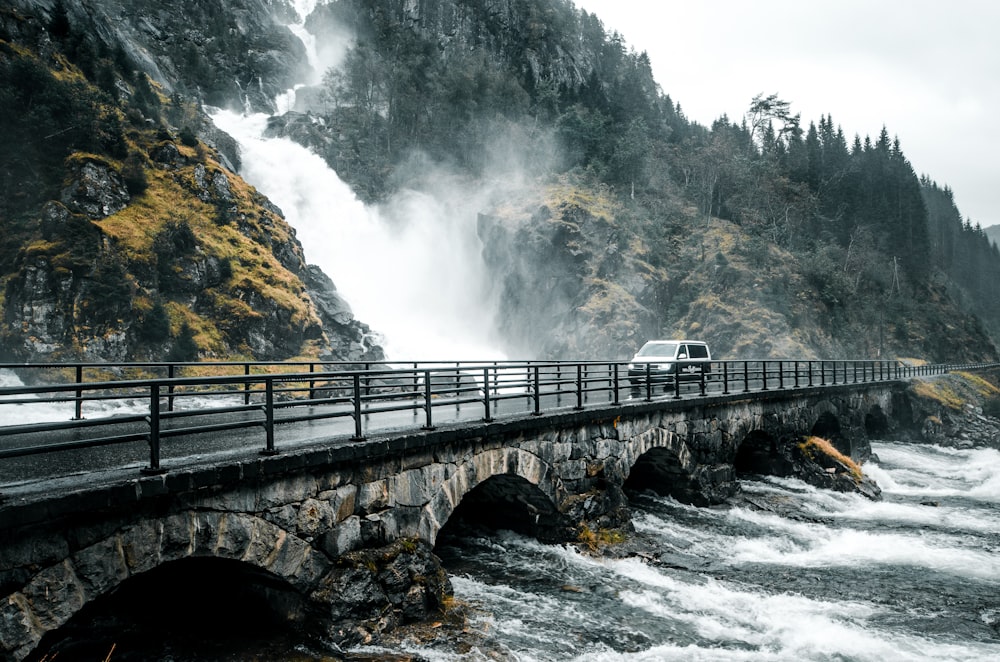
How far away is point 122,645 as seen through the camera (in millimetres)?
8133

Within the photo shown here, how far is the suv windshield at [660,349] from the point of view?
934 inches

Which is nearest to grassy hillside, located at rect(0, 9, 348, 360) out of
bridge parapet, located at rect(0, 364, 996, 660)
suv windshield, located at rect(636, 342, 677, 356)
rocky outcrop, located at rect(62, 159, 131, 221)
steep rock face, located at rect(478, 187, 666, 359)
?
rocky outcrop, located at rect(62, 159, 131, 221)

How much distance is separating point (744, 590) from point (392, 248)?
5094 centimetres

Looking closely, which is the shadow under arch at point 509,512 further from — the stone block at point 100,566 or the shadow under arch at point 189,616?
the stone block at point 100,566

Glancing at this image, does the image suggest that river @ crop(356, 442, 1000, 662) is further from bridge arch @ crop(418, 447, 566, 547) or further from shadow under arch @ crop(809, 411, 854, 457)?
shadow under arch @ crop(809, 411, 854, 457)

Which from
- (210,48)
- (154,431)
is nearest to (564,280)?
(210,48)

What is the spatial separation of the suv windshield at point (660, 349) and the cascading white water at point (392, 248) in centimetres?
2360

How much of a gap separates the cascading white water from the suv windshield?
23.6 m

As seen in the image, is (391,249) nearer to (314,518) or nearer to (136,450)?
(136,450)

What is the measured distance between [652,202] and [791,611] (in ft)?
212

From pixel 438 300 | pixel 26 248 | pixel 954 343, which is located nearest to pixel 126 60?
pixel 26 248

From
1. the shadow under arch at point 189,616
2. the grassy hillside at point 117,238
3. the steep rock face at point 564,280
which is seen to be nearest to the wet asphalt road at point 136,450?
the shadow under arch at point 189,616

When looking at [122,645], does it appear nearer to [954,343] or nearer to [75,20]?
[75,20]

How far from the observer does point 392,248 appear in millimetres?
59125
